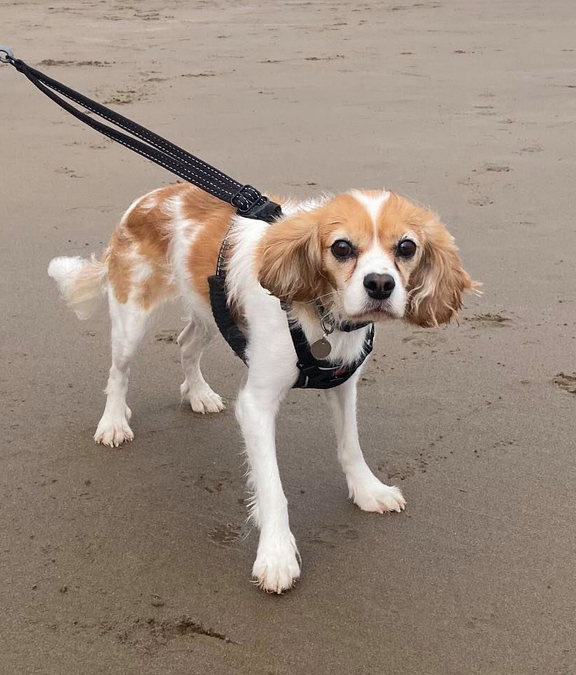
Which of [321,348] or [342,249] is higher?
[342,249]

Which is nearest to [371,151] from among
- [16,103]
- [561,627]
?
[16,103]

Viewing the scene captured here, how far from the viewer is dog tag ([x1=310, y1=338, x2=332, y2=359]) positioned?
104 inches

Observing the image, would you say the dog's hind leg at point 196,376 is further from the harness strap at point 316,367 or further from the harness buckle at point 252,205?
the harness strap at point 316,367

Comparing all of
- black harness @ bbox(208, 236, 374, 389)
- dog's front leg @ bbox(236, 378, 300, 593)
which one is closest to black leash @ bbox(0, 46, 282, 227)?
black harness @ bbox(208, 236, 374, 389)

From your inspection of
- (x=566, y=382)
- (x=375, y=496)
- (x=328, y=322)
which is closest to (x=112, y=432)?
(x=375, y=496)

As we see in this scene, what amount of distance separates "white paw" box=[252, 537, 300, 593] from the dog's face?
790 millimetres

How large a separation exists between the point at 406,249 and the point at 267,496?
936 mm

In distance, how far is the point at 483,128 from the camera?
23.4ft

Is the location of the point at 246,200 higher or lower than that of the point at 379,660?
higher

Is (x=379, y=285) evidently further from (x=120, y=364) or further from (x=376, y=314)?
(x=120, y=364)

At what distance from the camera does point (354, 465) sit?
3.07m

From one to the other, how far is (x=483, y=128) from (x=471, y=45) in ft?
12.5

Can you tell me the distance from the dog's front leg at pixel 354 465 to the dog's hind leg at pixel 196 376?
0.78 meters

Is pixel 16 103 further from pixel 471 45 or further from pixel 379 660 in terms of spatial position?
pixel 379 660
